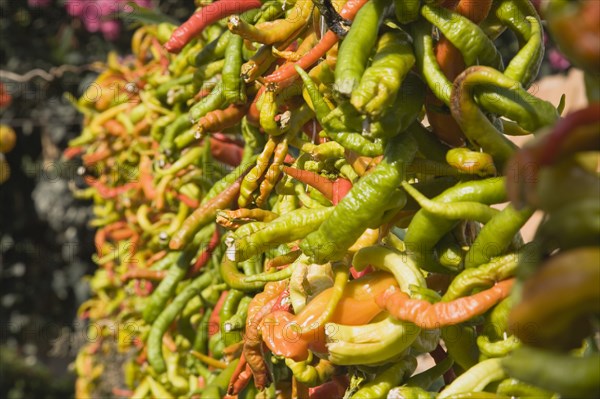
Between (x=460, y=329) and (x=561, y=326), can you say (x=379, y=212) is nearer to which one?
(x=460, y=329)

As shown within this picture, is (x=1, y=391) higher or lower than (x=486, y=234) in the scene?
lower

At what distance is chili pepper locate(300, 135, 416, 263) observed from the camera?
90 centimetres

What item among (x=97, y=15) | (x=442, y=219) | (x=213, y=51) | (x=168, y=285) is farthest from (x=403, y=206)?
(x=97, y=15)

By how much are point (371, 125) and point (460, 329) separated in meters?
0.28

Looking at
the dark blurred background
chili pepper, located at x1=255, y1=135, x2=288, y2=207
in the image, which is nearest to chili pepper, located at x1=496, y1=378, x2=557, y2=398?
chili pepper, located at x1=255, y1=135, x2=288, y2=207

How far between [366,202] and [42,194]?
4108 millimetres

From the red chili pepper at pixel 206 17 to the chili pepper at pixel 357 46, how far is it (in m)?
0.45

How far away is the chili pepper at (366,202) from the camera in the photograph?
902 mm

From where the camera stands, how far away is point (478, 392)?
86 cm

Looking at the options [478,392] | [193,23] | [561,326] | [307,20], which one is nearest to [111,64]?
[193,23]

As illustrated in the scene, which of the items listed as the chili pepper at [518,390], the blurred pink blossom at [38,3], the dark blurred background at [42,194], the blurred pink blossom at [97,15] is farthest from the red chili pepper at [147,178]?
the blurred pink blossom at [38,3]

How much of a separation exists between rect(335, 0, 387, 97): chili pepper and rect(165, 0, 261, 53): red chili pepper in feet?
1.47

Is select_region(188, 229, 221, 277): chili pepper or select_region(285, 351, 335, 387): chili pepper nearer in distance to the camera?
select_region(285, 351, 335, 387): chili pepper

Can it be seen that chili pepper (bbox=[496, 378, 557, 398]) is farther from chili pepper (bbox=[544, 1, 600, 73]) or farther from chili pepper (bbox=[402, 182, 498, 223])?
chili pepper (bbox=[544, 1, 600, 73])
